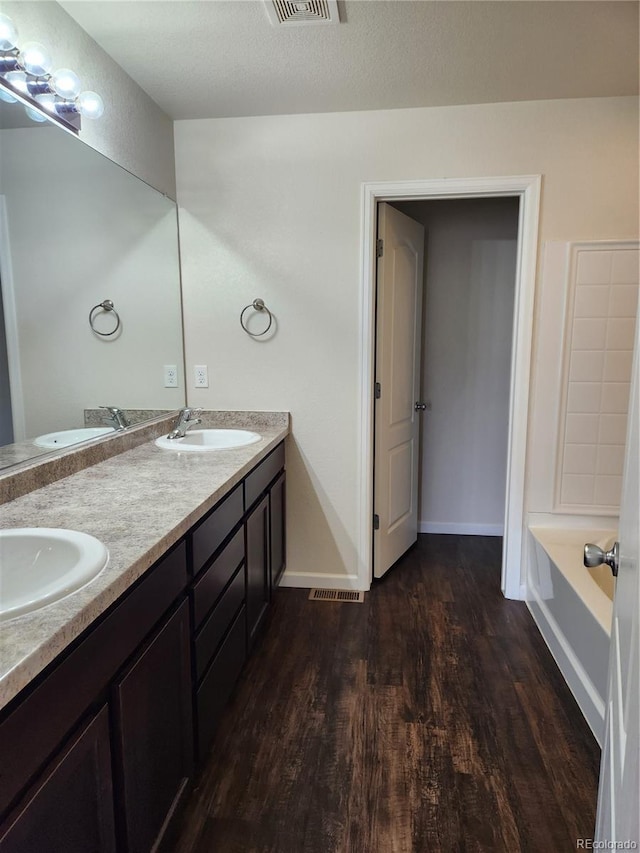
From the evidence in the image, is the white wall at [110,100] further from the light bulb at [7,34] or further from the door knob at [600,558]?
the door knob at [600,558]

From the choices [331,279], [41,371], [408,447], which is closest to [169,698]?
[41,371]

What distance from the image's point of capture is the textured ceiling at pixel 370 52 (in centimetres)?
178

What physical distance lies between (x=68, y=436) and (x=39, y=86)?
1101 millimetres

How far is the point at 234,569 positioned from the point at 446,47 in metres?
2.08

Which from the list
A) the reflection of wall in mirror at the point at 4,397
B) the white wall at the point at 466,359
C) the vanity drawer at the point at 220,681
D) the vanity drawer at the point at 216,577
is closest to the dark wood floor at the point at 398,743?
the vanity drawer at the point at 220,681

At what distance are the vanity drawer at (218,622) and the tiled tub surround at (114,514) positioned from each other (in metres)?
0.36

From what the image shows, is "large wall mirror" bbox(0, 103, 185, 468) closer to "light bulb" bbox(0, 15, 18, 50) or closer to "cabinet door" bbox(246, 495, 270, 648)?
"light bulb" bbox(0, 15, 18, 50)

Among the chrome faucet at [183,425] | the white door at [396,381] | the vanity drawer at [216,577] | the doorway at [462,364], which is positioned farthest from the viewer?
the doorway at [462,364]

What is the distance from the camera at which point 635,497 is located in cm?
86

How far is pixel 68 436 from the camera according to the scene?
6.21 ft

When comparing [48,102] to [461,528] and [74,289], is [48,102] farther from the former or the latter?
[461,528]

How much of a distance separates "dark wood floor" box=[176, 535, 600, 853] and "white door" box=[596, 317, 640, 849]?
64cm

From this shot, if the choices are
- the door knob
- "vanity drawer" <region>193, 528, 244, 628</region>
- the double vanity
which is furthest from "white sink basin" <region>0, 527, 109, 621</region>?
the door knob

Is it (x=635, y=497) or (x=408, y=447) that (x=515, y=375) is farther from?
(x=635, y=497)
